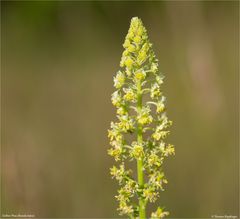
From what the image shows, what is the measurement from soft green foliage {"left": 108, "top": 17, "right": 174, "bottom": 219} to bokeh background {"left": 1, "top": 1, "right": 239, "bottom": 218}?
157cm

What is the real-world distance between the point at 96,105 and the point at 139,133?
8.49 m

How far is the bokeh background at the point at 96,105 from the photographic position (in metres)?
6.07

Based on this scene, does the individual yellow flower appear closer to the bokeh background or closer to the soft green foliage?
the soft green foliage

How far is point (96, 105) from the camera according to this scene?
1170 centimetres

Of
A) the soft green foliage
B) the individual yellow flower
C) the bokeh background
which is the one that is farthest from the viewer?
the bokeh background

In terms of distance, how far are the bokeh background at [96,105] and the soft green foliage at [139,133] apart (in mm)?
1573

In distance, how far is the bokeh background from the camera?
6074mm

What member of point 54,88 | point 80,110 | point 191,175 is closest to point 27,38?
point 54,88

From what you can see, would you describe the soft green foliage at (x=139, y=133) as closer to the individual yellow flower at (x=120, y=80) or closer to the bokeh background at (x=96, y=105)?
the individual yellow flower at (x=120, y=80)

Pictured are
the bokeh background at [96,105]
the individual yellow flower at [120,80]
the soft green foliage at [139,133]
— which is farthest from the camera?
the bokeh background at [96,105]

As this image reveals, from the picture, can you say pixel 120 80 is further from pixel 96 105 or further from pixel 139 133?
pixel 96 105

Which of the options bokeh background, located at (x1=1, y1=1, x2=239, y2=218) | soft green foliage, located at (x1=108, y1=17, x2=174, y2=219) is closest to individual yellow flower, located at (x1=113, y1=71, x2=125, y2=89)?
soft green foliage, located at (x1=108, y1=17, x2=174, y2=219)

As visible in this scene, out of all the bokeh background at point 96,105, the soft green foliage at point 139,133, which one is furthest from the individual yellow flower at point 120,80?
the bokeh background at point 96,105

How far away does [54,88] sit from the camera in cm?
1241
